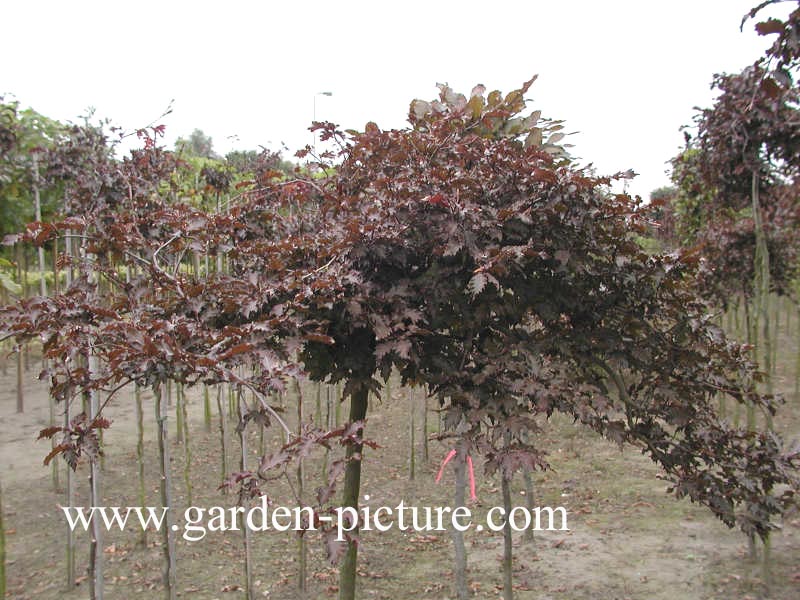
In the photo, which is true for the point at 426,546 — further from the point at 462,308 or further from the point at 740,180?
the point at 740,180

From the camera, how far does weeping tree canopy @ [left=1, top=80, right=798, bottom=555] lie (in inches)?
85.0

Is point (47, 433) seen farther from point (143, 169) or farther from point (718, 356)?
point (143, 169)

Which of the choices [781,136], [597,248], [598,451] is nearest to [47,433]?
[597,248]

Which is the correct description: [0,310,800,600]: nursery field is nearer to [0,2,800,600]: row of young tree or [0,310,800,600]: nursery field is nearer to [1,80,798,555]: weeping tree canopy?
[0,2,800,600]: row of young tree

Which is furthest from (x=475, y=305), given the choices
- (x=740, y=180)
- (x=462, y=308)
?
(x=740, y=180)

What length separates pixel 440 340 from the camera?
2.63 m

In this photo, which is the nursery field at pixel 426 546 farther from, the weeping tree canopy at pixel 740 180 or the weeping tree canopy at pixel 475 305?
the weeping tree canopy at pixel 475 305

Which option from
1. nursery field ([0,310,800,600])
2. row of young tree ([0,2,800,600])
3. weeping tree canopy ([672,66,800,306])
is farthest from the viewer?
weeping tree canopy ([672,66,800,306])

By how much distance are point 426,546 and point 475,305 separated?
12.1 feet

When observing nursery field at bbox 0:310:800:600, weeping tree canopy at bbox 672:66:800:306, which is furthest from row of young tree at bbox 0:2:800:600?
nursery field at bbox 0:310:800:600

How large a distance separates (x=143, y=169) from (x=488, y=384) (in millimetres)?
4373

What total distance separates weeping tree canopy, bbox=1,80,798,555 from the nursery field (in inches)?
105

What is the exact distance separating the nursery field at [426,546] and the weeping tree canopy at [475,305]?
2659mm

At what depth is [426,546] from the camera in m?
5.57
